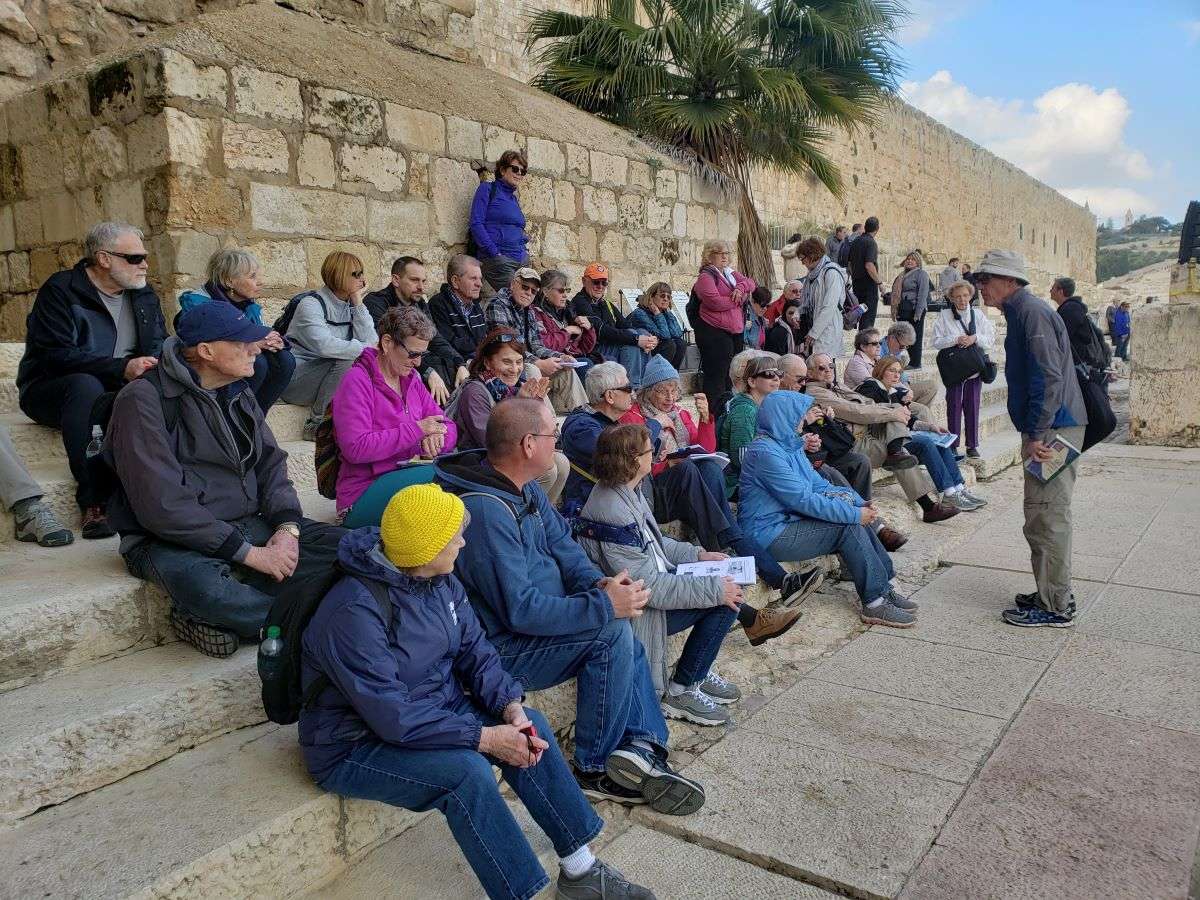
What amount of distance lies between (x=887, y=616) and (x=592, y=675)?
87.2 inches

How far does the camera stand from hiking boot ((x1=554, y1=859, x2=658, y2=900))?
2324 mm

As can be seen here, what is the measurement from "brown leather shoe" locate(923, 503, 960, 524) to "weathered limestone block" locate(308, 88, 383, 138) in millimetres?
4817

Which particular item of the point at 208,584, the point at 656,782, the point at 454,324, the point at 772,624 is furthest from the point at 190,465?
the point at 454,324

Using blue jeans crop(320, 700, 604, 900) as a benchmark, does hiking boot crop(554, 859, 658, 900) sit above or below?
below

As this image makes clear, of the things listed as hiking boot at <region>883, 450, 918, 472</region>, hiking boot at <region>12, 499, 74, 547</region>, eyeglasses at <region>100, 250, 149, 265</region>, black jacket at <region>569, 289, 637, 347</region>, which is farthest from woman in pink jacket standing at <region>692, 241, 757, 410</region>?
hiking boot at <region>12, 499, 74, 547</region>

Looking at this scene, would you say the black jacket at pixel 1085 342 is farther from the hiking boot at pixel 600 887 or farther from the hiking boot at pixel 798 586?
the hiking boot at pixel 600 887

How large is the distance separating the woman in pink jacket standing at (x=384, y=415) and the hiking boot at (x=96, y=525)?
888mm

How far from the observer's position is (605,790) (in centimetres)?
287

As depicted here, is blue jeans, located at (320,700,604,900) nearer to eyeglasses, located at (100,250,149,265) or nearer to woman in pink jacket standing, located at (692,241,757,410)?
eyeglasses, located at (100,250,149,265)

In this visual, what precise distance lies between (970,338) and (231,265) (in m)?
A: 6.16

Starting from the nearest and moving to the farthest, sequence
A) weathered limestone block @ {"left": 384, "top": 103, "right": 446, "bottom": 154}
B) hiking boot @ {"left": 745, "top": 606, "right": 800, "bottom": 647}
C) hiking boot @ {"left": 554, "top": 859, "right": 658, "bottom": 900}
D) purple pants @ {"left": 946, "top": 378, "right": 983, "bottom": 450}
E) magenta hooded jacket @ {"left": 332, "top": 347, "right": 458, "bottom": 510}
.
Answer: hiking boot @ {"left": 554, "top": 859, "right": 658, "bottom": 900}, magenta hooded jacket @ {"left": 332, "top": 347, "right": 458, "bottom": 510}, hiking boot @ {"left": 745, "top": 606, "right": 800, "bottom": 647}, weathered limestone block @ {"left": 384, "top": 103, "right": 446, "bottom": 154}, purple pants @ {"left": 946, "top": 378, "right": 983, "bottom": 450}

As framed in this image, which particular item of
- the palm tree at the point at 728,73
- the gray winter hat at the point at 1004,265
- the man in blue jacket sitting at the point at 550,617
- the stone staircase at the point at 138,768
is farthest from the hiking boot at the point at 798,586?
the palm tree at the point at 728,73

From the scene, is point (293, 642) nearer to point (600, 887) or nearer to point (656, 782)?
point (600, 887)

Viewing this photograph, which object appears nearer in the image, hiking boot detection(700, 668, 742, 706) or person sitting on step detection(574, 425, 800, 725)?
person sitting on step detection(574, 425, 800, 725)
